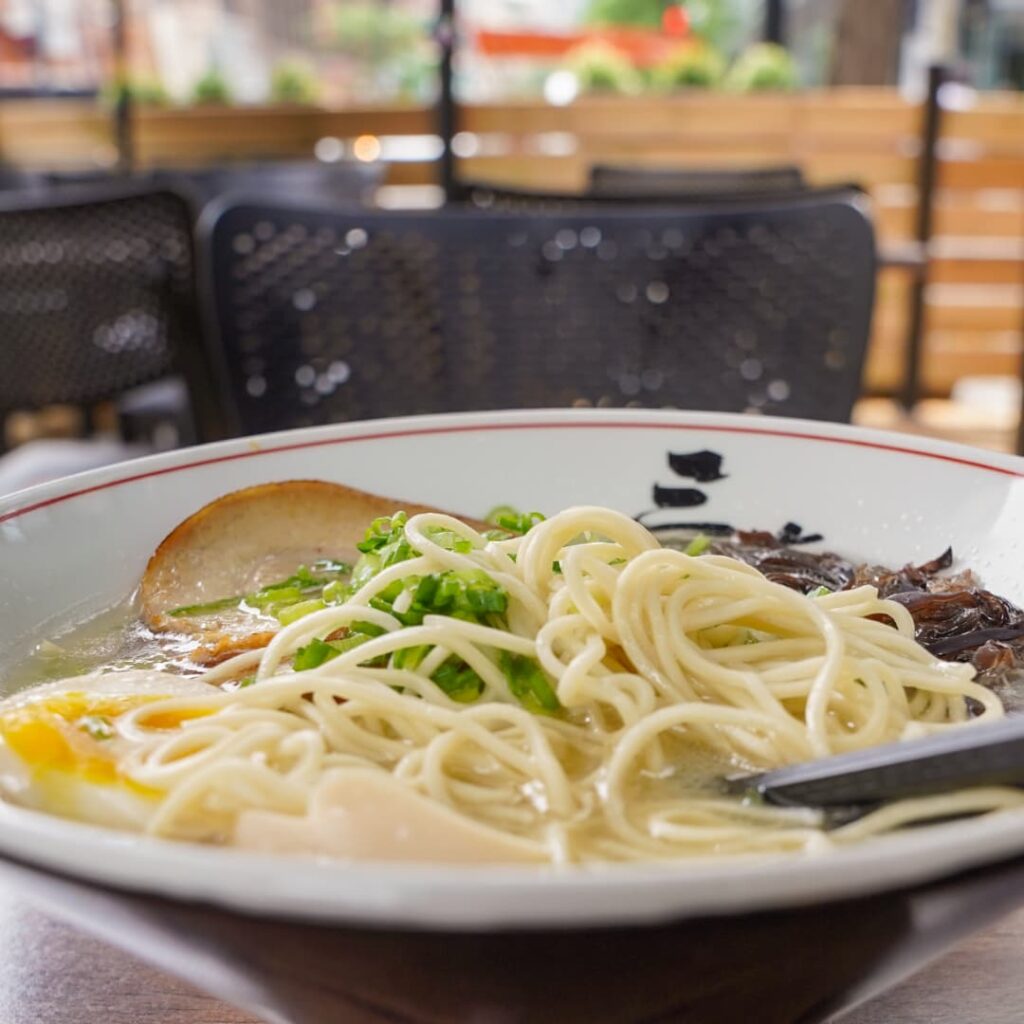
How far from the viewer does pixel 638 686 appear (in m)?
0.84

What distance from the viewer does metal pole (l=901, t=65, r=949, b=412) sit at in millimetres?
6516

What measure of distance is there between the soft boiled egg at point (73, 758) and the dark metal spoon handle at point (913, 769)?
1.27 ft

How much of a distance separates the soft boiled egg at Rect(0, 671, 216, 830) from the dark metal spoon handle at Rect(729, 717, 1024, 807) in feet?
1.27

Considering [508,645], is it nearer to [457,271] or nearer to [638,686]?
[638,686]

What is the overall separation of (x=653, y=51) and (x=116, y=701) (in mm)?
10032

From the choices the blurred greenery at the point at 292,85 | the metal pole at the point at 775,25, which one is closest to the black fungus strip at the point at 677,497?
the blurred greenery at the point at 292,85

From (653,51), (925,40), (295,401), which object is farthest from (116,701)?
(653,51)

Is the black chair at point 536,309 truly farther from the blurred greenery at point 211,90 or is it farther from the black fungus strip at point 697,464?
the blurred greenery at point 211,90

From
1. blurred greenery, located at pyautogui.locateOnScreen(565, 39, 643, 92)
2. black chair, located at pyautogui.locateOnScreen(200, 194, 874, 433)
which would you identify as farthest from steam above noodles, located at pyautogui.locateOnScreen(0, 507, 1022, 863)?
blurred greenery, located at pyautogui.locateOnScreen(565, 39, 643, 92)

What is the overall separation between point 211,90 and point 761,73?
141 inches

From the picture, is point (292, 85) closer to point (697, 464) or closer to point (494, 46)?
point (494, 46)

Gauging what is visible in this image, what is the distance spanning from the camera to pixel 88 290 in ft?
10.8

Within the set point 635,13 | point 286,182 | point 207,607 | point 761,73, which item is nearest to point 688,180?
point 286,182

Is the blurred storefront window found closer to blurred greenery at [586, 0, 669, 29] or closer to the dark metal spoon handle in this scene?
blurred greenery at [586, 0, 669, 29]
